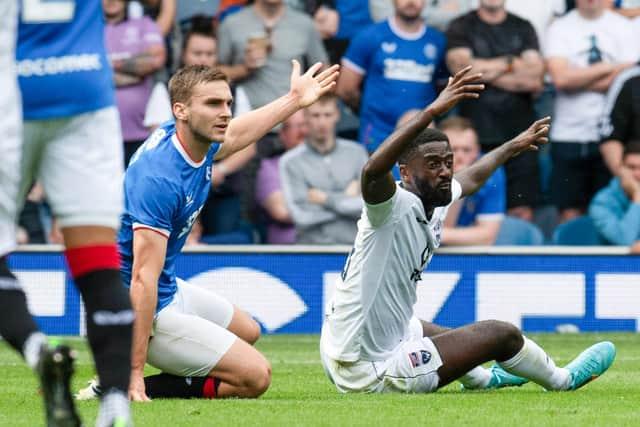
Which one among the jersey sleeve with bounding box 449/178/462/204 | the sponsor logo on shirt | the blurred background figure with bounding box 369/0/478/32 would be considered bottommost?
the sponsor logo on shirt

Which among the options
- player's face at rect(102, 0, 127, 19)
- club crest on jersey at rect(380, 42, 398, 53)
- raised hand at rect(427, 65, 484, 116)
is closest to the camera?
raised hand at rect(427, 65, 484, 116)

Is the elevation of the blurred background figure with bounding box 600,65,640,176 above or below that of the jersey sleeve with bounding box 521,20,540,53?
below

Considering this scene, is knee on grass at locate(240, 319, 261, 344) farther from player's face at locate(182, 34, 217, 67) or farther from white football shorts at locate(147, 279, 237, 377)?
player's face at locate(182, 34, 217, 67)

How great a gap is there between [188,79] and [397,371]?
1.86 metres

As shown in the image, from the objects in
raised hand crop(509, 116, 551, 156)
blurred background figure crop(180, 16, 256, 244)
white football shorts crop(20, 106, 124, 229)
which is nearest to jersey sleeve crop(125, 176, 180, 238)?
raised hand crop(509, 116, 551, 156)

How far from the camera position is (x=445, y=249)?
12.5 meters

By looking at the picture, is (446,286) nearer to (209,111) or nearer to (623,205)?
(623,205)

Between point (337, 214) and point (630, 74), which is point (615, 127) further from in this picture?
point (337, 214)

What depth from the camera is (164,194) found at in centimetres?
693

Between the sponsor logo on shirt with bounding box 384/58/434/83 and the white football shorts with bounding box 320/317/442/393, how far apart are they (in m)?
5.49

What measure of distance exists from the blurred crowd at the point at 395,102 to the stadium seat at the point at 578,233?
1 cm

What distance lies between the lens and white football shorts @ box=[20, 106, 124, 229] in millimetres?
4605

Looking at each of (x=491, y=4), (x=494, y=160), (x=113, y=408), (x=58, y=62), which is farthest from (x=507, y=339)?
(x=491, y=4)

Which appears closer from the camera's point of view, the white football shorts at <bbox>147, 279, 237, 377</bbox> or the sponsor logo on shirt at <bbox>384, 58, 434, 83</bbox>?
the white football shorts at <bbox>147, 279, 237, 377</bbox>
